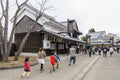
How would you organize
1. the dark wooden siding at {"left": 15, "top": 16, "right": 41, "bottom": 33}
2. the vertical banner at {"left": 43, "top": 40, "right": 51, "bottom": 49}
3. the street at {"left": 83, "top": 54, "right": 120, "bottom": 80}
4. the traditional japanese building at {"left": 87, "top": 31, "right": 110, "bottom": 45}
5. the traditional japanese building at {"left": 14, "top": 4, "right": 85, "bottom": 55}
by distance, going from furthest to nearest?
the traditional japanese building at {"left": 87, "top": 31, "right": 110, "bottom": 45}, the dark wooden siding at {"left": 15, "top": 16, "right": 41, "bottom": 33}, the traditional japanese building at {"left": 14, "top": 4, "right": 85, "bottom": 55}, the vertical banner at {"left": 43, "top": 40, "right": 51, "bottom": 49}, the street at {"left": 83, "top": 54, "right": 120, "bottom": 80}

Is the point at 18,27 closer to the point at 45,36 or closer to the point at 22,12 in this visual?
the point at 22,12

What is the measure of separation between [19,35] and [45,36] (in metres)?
4.97

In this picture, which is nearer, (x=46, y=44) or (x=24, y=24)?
(x=46, y=44)

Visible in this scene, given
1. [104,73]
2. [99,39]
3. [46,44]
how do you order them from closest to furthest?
1. [104,73]
2. [46,44]
3. [99,39]

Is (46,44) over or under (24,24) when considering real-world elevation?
under

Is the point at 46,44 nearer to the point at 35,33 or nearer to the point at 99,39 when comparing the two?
the point at 35,33

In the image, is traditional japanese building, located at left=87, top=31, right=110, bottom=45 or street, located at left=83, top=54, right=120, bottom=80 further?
traditional japanese building, located at left=87, top=31, right=110, bottom=45

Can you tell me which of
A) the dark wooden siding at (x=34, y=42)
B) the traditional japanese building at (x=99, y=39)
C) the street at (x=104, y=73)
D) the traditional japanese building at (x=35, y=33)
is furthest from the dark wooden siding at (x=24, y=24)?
the traditional japanese building at (x=99, y=39)

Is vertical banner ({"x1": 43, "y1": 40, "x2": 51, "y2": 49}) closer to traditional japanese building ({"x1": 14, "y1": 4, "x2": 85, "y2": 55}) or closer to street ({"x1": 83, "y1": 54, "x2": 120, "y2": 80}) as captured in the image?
traditional japanese building ({"x1": 14, "y1": 4, "x2": 85, "y2": 55})

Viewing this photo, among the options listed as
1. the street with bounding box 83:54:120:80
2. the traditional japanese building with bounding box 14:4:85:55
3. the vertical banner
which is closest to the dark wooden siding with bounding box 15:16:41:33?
the traditional japanese building with bounding box 14:4:85:55

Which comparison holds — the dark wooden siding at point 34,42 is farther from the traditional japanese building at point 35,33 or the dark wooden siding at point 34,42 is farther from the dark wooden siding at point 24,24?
the dark wooden siding at point 24,24

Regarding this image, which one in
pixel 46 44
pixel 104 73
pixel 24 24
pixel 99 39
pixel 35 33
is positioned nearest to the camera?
pixel 104 73

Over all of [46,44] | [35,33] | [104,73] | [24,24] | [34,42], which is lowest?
[104,73]

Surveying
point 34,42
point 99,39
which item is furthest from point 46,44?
point 99,39
